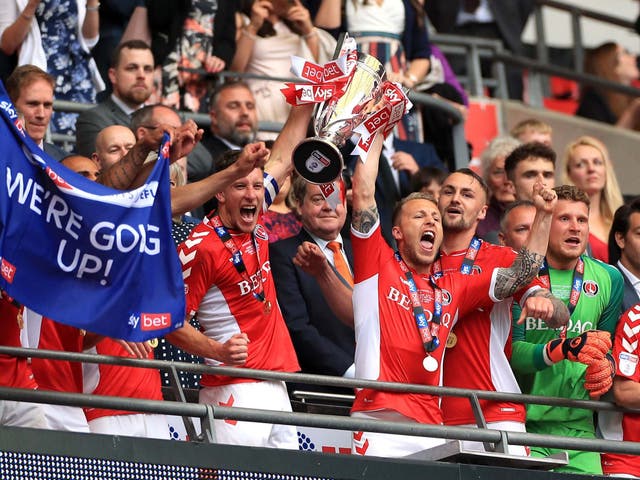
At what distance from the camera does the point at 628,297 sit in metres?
8.91

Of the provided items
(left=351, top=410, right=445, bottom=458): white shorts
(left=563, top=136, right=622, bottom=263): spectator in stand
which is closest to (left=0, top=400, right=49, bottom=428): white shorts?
(left=351, top=410, right=445, bottom=458): white shorts

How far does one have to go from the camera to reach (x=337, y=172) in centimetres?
764

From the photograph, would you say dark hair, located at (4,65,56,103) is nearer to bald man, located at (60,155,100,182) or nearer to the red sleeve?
bald man, located at (60,155,100,182)

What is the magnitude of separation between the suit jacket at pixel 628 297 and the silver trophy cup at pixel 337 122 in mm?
1833

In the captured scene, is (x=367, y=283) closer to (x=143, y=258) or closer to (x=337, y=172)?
(x=337, y=172)

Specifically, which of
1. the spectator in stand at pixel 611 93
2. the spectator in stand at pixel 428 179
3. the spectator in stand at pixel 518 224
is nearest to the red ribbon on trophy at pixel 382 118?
the spectator in stand at pixel 518 224

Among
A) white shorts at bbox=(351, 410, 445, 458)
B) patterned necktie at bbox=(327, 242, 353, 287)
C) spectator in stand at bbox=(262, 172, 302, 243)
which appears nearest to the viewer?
white shorts at bbox=(351, 410, 445, 458)

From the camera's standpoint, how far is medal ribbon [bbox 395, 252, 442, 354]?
26.3 ft

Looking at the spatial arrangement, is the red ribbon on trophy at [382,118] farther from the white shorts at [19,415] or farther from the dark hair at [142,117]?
the white shorts at [19,415]

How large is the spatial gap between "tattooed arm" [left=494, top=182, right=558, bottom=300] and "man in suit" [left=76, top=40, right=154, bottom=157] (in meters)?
3.11

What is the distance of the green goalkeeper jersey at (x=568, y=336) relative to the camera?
27.4 feet

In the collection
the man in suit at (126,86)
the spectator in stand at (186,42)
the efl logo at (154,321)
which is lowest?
the efl logo at (154,321)

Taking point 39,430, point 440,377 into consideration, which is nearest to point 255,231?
point 440,377

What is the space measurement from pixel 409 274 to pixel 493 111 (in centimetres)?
727
